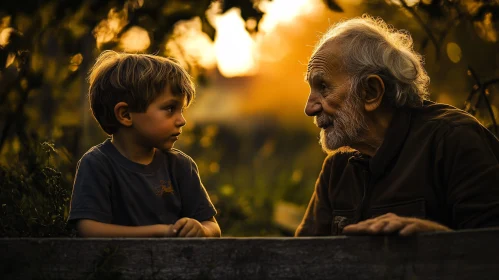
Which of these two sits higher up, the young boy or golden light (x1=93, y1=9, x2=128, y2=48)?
golden light (x1=93, y1=9, x2=128, y2=48)

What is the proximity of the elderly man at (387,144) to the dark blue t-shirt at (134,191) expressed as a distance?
66 centimetres

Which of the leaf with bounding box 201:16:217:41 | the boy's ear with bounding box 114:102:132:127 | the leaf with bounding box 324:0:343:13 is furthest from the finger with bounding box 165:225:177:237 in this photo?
the leaf with bounding box 324:0:343:13

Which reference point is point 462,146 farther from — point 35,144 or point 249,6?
point 35,144

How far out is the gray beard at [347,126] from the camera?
3844mm

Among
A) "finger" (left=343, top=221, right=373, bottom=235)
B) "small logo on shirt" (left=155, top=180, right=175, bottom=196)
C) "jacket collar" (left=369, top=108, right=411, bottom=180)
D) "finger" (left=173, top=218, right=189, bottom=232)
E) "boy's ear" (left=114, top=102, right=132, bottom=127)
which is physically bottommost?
"finger" (left=173, top=218, right=189, bottom=232)

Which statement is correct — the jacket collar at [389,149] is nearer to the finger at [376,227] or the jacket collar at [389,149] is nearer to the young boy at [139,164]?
the young boy at [139,164]

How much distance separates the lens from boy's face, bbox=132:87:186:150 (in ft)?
11.8

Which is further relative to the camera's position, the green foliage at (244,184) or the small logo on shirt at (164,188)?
the green foliage at (244,184)

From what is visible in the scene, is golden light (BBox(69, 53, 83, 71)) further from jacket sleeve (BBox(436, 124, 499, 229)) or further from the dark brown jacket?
jacket sleeve (BBox(436, 124, 499, 229))

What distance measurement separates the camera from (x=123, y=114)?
3.68 metres

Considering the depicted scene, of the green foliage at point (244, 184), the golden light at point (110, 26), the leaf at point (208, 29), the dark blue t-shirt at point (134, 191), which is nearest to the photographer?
the dark blue t-shirt at point (134, 191)

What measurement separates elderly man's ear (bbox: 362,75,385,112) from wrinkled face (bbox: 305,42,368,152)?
4 cm

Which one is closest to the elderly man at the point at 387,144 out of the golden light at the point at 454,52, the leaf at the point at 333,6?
the leaf at the point at 333,6

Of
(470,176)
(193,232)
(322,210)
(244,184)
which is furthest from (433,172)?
(244,184)
